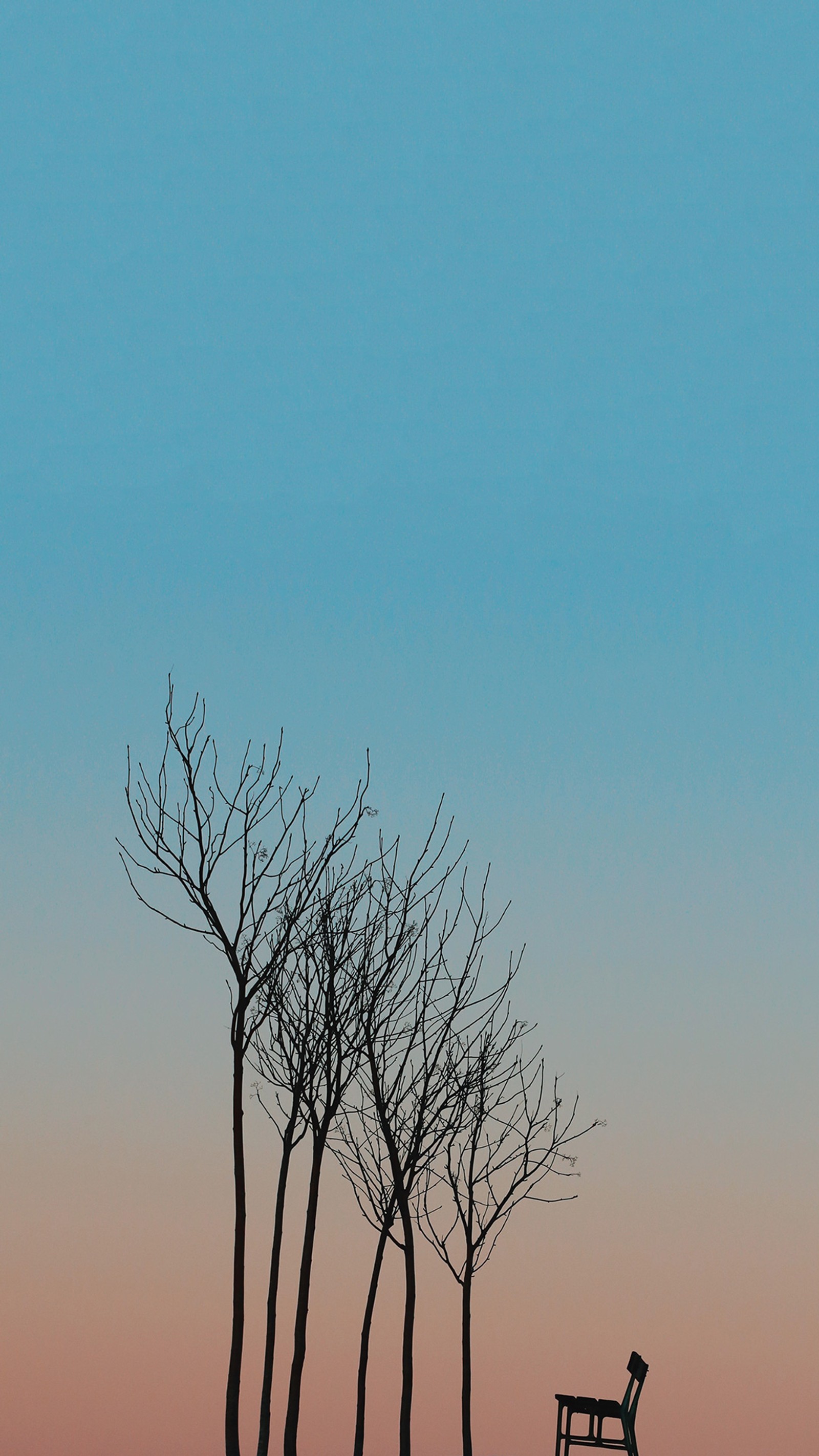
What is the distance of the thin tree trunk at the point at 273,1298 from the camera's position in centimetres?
1035

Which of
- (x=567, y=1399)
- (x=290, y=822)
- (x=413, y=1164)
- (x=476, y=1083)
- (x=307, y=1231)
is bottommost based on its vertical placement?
(x=567, y=1399)

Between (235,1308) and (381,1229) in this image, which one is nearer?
(235,1308)

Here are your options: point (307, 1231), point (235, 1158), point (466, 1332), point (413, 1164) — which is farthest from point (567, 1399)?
point (235, 1158)

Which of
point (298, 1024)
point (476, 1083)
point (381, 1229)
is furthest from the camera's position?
point (476, 1083)

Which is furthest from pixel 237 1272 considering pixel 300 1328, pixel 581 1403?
pixel 581 1403

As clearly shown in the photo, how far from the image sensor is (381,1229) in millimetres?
11672

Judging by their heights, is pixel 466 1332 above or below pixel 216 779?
below

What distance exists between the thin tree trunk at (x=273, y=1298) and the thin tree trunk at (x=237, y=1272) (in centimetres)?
245

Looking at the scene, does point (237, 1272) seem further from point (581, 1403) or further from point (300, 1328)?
point (581, 1403)

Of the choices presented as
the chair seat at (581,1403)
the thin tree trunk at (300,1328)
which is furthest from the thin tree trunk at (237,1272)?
the chair seat at (581,1403)

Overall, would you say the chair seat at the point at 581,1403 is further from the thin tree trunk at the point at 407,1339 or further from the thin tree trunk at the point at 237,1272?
the thin tree trunk at the point at 237,1272

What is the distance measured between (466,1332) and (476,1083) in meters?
2.26

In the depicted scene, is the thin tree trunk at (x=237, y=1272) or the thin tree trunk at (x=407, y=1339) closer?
the thin tree trunk at (x=237, y=1272)

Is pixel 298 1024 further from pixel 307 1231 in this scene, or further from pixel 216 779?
pixel 216 779
